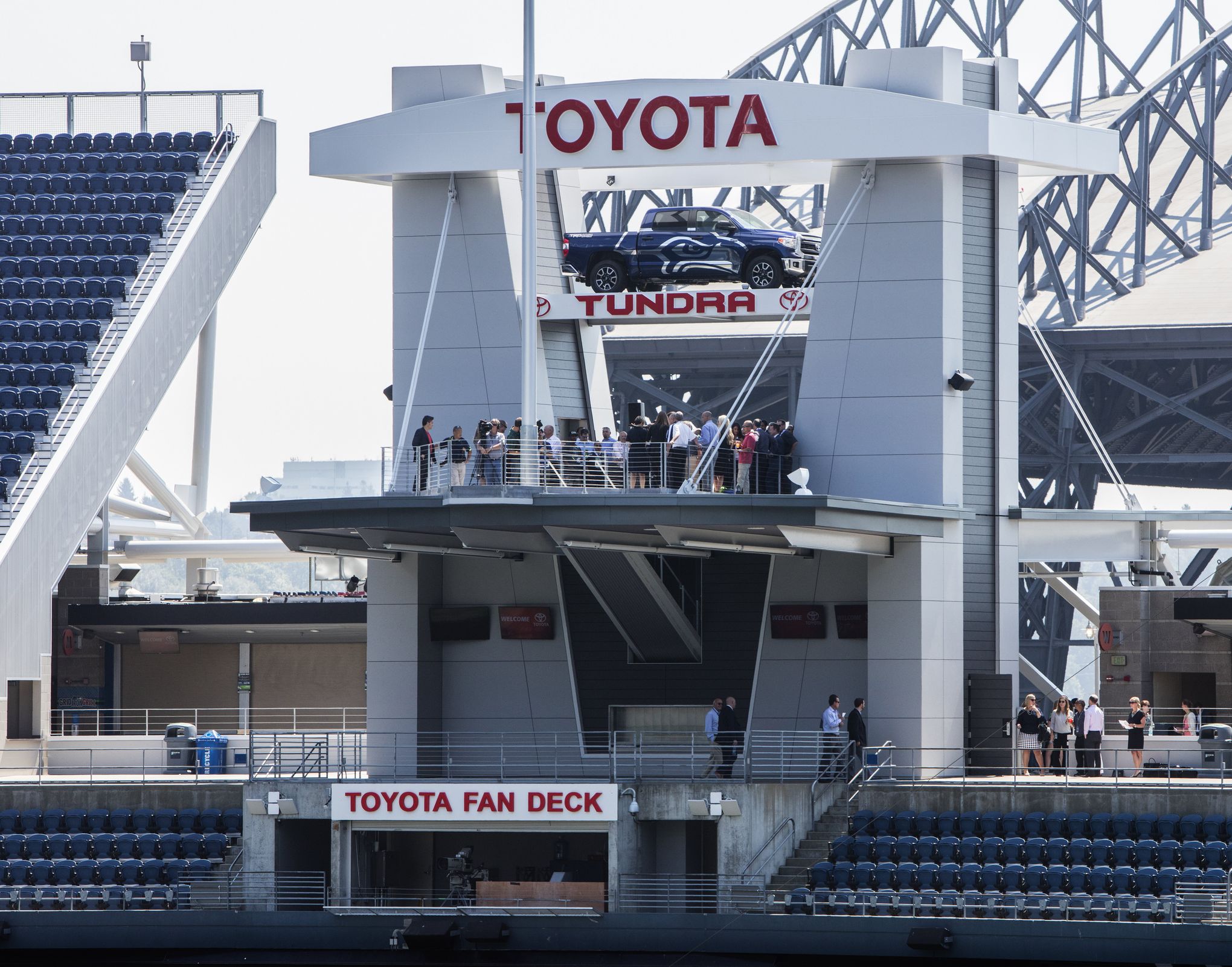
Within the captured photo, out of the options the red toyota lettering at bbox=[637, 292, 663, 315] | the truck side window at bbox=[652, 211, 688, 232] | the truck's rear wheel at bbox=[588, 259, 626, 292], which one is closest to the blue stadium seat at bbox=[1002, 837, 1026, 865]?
the red toyota lettering at bbox=[637, 292, 663, 315]

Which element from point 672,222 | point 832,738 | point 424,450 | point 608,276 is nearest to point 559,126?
point 608,276

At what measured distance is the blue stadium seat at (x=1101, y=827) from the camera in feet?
108

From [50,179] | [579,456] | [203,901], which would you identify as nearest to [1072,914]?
[579,456]

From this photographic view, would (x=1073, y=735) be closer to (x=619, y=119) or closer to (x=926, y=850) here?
(x=926, y=850)

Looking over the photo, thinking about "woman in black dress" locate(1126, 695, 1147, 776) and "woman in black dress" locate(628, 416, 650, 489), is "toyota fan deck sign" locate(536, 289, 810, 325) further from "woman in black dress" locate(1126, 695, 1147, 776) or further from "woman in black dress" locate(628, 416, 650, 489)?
"woman in black dress" locate(1126, 695, 1147, 776)

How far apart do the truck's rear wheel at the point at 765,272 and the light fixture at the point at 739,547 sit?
17.8ft

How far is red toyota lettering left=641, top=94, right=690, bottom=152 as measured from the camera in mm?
38719

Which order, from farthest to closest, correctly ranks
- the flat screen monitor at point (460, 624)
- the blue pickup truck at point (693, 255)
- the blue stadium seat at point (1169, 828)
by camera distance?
the blue pickup truck at point (693, 255) → the flat screen monitor at point (460, 624) → the blue stadium seat at point (1169, 828)

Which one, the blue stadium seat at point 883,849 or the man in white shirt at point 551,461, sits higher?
the man in white shirt at point 551,461

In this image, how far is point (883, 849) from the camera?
109ft

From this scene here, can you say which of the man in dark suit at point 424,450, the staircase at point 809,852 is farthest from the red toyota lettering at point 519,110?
the staircase at point 809,852

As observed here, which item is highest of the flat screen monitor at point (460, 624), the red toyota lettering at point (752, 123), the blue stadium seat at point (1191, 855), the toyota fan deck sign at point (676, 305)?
the red toyota lettering at point (752, 123)

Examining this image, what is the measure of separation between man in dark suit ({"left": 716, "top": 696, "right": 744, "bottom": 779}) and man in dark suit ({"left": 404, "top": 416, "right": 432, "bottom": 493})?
6270 mm

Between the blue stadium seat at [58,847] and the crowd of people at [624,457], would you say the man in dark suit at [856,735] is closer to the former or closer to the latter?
the crowd of people at [624,457]
